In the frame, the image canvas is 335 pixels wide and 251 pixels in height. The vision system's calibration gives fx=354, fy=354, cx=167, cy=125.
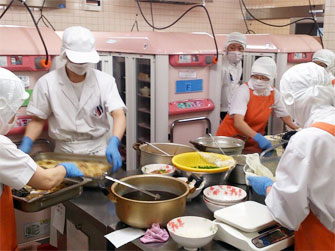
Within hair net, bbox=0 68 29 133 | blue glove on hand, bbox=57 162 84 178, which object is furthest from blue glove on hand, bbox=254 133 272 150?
hair net, bbox=0 68 29 133

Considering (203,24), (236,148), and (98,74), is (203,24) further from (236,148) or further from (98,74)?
(236,148)

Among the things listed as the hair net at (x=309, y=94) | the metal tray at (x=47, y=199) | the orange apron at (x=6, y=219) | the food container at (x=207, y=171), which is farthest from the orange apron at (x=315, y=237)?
the orange apron at (x=6, y=219)

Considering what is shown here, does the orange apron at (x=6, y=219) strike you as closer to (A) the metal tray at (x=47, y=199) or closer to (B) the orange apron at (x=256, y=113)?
(A) the metal tray at (x=47, y=199)

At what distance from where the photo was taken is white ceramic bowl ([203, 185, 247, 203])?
170 centimetres

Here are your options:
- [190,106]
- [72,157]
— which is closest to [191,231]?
[72,157]

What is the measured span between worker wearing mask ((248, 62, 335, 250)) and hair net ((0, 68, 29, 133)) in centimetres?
114

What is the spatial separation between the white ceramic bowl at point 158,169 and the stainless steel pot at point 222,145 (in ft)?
1.02

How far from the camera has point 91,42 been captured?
2281mm

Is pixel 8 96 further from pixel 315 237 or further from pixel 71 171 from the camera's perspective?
pixel 315 237

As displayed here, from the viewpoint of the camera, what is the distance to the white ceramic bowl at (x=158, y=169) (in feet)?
6.30

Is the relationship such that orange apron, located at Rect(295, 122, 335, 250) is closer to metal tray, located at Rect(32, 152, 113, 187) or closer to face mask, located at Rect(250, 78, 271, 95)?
metal tray, located at Rect(32, 152, 113, 187)

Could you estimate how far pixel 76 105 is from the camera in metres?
2.40

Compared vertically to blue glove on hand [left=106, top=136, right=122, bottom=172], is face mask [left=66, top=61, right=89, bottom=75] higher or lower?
higher

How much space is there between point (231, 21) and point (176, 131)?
3.50 metres
